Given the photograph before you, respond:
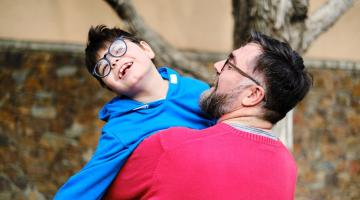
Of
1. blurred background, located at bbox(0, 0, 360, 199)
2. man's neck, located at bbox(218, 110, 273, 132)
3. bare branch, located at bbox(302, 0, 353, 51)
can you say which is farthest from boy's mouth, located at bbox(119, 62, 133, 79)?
blurred background, located at bbox(0, 0, 360, 199)

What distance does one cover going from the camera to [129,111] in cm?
172

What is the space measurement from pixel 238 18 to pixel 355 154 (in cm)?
388

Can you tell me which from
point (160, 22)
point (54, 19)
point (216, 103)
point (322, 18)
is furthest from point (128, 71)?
point (160, 22)

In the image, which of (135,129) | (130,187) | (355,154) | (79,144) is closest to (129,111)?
(135,129)

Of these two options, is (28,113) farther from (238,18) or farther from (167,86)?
(167,86)

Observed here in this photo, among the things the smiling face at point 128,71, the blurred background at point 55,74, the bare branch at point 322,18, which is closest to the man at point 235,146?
the smiling face at point 128,71

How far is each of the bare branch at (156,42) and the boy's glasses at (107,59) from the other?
1.24 metres

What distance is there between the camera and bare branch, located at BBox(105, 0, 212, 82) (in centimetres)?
307

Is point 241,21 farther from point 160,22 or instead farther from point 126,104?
point 160,22

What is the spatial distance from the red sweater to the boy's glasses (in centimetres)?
36

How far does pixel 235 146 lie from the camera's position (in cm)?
149

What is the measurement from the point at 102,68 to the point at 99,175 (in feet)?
1.29

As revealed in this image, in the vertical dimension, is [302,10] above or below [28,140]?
above

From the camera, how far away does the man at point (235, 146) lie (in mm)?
1470
